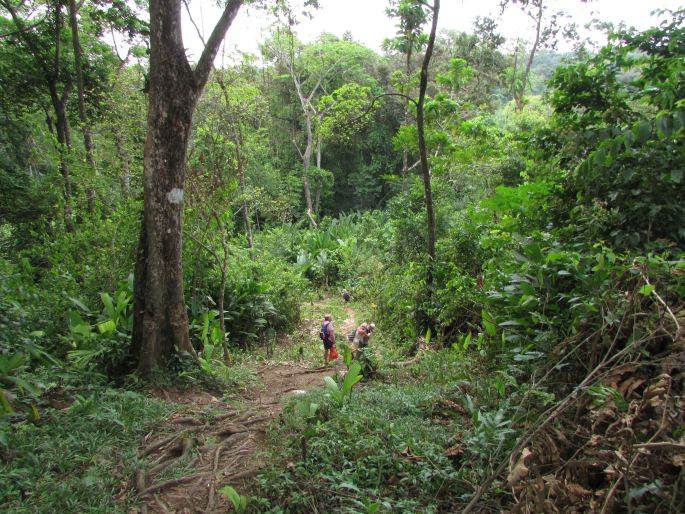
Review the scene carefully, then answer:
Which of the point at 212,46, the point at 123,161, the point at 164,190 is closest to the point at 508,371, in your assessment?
the point at 164,190

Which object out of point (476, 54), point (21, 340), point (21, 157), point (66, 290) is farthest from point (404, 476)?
point (476, 54)

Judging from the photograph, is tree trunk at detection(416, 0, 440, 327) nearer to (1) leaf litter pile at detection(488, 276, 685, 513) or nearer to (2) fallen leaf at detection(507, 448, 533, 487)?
(1) leaf litter pile at detection(488, 276, 685, 513)

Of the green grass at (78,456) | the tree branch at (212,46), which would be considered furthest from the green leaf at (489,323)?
the tree branch at (212,46)

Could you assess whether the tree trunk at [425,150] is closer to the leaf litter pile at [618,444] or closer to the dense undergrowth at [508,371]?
the dense undergrowth at [508,371]

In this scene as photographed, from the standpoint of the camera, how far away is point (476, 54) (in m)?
21.7

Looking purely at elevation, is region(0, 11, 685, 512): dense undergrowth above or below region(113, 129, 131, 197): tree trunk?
below

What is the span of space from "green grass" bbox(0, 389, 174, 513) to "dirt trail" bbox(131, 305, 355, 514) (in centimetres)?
15

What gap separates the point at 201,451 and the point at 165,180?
2990 mm

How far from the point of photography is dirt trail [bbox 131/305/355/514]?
3037 millimetres

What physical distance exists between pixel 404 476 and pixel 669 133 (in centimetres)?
253

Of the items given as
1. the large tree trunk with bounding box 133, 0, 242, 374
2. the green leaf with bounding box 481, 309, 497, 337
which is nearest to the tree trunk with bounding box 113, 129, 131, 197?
the large tree trunk with bounding box 133, 0, 242, 374

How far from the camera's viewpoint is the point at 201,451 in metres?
3.69

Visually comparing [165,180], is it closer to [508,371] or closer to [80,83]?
[508,371]

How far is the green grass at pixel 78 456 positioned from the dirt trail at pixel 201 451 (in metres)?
0.15
